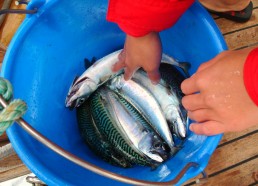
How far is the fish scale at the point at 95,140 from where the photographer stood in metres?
1.17

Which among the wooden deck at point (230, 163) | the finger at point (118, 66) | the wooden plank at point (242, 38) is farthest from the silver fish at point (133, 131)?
the wooden plank at point (242, 38)

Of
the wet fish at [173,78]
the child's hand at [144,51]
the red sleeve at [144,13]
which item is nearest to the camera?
the red sleeve at [144,13]

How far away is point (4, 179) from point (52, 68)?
1.82ft

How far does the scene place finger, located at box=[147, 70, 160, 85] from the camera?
3.72 feet

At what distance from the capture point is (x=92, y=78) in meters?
1.21

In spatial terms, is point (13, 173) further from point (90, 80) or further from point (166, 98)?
point (166, 98)

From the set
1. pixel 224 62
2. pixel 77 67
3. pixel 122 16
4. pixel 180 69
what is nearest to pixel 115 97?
pixel 77 67

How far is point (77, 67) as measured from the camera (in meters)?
1.33

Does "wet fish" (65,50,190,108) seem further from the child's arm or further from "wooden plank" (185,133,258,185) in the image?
"wooden plank" (185,133,258,185)

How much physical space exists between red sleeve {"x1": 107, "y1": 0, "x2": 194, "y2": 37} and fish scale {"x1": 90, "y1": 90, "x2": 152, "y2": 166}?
41 centimetres

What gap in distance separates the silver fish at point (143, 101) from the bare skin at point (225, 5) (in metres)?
0.72

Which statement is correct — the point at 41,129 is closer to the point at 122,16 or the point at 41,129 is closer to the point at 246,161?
the point at 122,16

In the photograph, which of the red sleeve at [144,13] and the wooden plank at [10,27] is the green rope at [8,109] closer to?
the red sleeve at [144,13]

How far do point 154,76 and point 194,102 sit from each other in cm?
32
